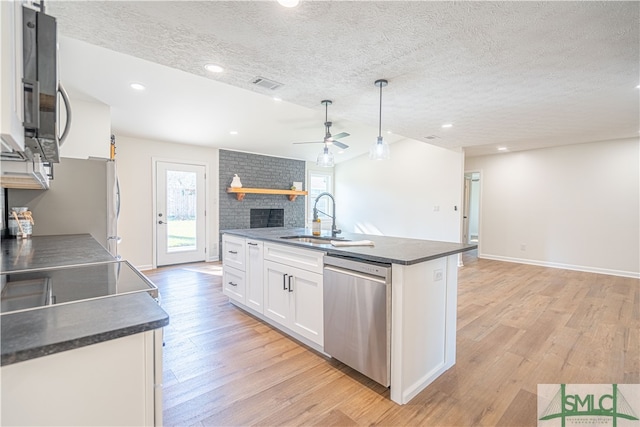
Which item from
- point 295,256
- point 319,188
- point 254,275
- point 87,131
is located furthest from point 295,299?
point 319,188

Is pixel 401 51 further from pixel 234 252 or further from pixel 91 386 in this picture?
pixel 234 252

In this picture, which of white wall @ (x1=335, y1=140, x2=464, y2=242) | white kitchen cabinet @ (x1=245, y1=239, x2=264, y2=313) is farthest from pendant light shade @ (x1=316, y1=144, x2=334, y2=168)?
white wall @ (x1=335, y1=140, x2=464, y2=242)

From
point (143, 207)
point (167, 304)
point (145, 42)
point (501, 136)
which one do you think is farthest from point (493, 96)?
point (143, 207)

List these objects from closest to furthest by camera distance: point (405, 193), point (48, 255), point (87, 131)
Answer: point (48, 255), point (87, 131), point (405, 193)

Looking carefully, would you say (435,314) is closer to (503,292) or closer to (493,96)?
(493,96)

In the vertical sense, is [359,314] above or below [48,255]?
below

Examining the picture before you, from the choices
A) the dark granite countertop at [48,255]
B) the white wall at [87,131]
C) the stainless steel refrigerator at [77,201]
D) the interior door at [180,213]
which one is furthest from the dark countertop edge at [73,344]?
the interior door at [180,213]

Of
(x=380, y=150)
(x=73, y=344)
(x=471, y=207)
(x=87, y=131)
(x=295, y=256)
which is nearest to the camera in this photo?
(x=73, y=344)

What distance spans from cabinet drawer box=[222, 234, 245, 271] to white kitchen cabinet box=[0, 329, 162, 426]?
2269 millimetres

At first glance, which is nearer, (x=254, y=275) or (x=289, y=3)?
(x=289, y=3)

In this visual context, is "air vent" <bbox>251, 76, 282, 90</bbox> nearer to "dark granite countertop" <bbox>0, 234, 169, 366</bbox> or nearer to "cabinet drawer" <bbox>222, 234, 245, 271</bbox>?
"cabinet drawer" <bbox>222, 234, 245, 271</bbox>

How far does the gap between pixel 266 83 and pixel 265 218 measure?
452 centimetres

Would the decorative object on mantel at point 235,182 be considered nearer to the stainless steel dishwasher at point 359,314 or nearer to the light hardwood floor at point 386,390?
the light hardwood floor at point 386,390

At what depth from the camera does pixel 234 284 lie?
3.23 metres
